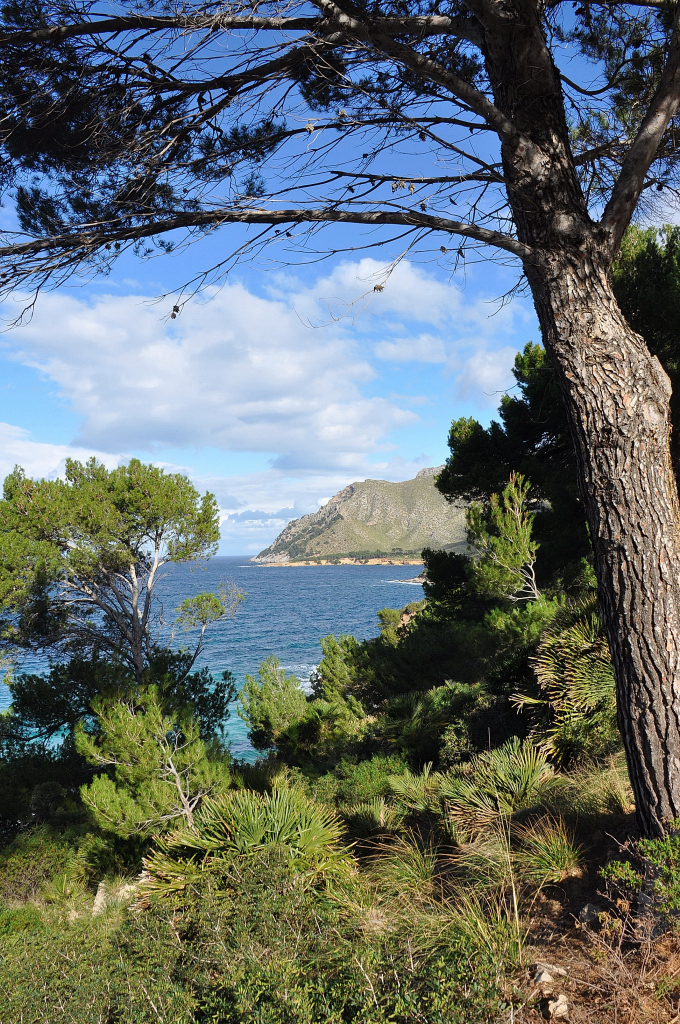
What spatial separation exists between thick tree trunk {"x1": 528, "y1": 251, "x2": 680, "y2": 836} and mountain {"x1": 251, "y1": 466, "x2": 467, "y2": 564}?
140 metres

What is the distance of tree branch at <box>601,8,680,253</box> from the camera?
107 inches

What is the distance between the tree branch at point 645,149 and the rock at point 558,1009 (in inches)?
124

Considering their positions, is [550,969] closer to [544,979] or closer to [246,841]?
[544,979]

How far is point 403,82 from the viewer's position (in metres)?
3.26

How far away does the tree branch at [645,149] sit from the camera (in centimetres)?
272

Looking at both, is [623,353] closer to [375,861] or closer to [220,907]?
[220,907]

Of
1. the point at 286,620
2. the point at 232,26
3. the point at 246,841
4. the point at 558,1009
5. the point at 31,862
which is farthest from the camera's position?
the point at 286,620

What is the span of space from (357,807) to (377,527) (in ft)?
522

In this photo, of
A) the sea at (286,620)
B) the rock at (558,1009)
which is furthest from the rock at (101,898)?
the rock at (558,1009)

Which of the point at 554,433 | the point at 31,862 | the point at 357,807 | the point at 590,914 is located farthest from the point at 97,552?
the point at 590,914

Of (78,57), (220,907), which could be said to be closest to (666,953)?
(220,907)

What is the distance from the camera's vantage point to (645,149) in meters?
2.73

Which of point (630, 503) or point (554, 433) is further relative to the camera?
point (554, 433)

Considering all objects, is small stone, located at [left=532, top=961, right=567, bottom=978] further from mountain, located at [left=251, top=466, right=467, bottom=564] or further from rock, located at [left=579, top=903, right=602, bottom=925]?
mountain, located at [left=251, top=466, right=467, bottom=564]
